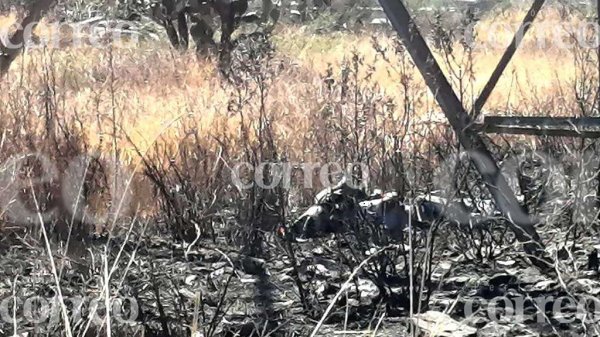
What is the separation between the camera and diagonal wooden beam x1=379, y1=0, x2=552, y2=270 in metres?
3.94

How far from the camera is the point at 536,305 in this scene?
11.2 ft

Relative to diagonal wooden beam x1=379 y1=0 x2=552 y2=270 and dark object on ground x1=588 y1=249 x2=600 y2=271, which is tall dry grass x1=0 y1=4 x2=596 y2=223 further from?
dark object on ground x1=588 y1=249 x2=600 y2=271

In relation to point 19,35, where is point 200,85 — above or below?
below

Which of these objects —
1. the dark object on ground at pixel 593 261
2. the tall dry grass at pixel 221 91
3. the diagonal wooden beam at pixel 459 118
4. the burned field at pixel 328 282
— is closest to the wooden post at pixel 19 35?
the tall dry grass at pixel 221 91

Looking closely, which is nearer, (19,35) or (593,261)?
(593,261)

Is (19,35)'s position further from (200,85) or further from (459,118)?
(200,85)

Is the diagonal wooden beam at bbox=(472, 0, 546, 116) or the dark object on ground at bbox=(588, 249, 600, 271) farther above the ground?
the diagonal wooden beam at bbox=(472, 0, 546, 116)

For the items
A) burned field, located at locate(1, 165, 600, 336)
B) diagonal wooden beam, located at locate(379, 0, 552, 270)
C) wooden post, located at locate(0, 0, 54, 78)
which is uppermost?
wooden post, located at locate(0, 0, 54, 78)

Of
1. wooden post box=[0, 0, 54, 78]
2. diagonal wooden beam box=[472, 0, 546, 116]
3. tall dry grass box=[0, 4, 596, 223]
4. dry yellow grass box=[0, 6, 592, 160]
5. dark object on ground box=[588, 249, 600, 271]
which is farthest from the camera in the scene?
dry yellow grass box=[0, 6, 592, 160]

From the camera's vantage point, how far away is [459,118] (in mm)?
3955

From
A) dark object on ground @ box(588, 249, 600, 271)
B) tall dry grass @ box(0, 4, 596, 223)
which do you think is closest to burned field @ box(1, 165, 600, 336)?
dark object on ground @ box(588, 249, 600, 271)

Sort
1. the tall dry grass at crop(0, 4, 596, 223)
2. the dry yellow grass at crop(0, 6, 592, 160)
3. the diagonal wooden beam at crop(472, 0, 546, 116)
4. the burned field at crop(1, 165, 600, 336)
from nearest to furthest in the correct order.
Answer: the burned field at crop(1, 165, 600, 336) < the diagonal wooden beam at crop(472, 0, 546, 116) < the tall dry grass at crop(0, 4, 596, 223) < the dry yellow grass at crop(0, 6, 592, 160)

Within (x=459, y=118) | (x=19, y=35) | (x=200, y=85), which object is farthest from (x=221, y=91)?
(x=459, y=118)

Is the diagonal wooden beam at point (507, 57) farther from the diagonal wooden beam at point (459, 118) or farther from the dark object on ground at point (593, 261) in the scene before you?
the dark object on ground at point (593, 261)
